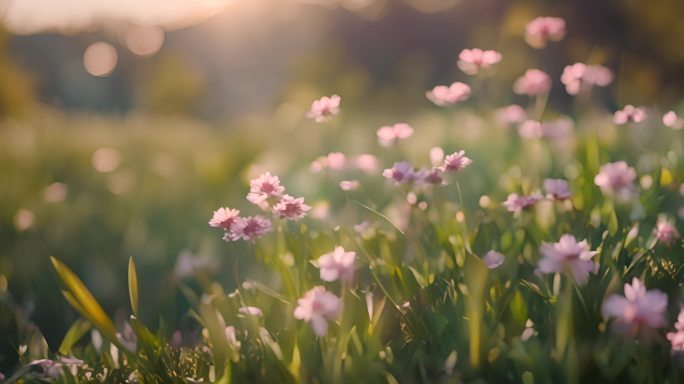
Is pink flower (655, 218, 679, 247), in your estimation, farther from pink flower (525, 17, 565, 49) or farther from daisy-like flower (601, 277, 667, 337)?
pink flower (525, 17, 565, 49)

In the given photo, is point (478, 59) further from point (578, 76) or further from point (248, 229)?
point (248, 229)

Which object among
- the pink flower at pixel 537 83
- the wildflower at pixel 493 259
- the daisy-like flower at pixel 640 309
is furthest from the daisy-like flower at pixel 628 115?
the daisy-like flower at pixel 640 309

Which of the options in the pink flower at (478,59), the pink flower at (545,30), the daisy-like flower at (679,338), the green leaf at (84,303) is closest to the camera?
the daisy-like flower at (679,338)

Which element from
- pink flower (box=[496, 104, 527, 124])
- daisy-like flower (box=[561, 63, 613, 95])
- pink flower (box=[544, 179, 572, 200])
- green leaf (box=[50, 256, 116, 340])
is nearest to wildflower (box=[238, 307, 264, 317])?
green leaf (box=[50, 256, 116, 340])

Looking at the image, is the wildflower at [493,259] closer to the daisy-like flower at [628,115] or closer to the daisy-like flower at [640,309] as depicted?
the daisy-like flower at [640,309]

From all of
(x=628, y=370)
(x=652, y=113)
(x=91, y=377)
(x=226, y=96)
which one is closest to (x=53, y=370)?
(x=91, y=377)

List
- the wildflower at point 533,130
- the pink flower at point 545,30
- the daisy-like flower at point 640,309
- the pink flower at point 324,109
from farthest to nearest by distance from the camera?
the pink flower at point 545,30 → the wildflower at point 533,130 → the pink flower at point 324,109 → the daisy-like flower at point 640,309

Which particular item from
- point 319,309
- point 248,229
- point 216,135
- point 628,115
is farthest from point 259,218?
point 216,135

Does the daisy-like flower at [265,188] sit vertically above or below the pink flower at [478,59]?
above

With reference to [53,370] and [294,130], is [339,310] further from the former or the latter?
[294,130]
